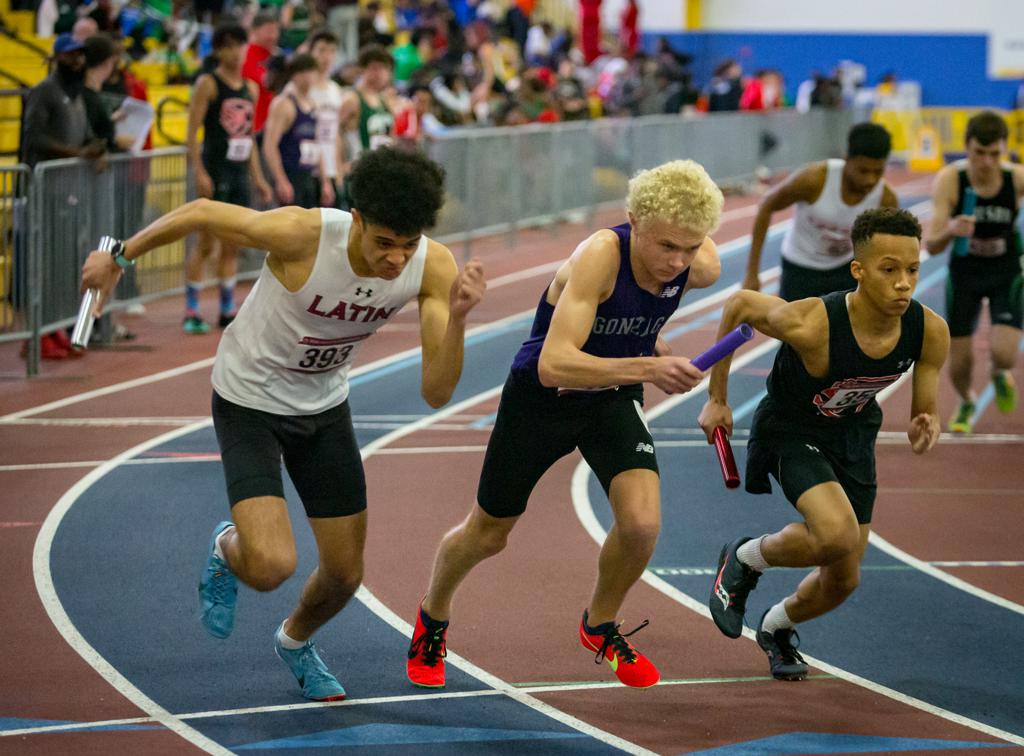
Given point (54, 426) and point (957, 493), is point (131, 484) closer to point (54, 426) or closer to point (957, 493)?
point (54, 426)

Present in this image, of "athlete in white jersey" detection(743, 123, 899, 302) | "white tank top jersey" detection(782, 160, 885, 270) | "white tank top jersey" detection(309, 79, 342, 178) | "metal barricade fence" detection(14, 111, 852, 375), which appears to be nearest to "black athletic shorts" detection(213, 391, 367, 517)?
"athlete in white jersey" detection(743, 123, 899, 302)

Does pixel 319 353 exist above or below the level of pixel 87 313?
below

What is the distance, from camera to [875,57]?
4362 centimetres

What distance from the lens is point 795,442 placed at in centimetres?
624

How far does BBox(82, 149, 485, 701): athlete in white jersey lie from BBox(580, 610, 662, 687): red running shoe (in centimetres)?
97

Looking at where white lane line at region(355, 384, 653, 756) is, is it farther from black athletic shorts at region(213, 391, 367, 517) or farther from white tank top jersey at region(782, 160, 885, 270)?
white tank top jersey at region(782, 160, 885, 270)

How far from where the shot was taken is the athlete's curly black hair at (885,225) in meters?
6.03

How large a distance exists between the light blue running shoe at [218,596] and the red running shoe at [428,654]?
76 centimetres

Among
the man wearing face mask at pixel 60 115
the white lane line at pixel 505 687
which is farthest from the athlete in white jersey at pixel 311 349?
the man wearing face mask at pixel 60 115

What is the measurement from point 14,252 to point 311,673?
6853 millimetres

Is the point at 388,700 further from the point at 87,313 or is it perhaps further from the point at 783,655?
the point at 87,313

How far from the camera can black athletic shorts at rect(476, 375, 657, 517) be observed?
234 inches

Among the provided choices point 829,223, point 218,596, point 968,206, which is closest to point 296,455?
point 218,596

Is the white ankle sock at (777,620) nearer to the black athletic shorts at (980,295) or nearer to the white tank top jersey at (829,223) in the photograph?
the white tank top jersey at (829,223)
